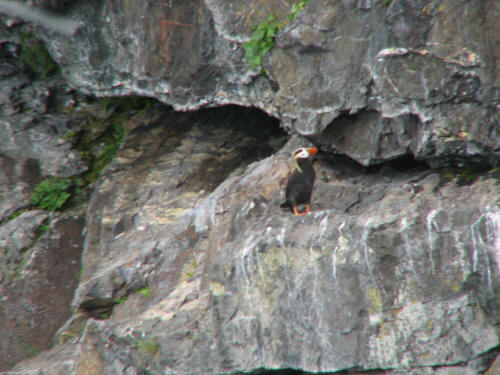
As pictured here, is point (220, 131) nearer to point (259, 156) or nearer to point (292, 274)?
point (259, 156)

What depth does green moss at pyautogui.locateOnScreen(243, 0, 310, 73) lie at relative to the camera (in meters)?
6.82

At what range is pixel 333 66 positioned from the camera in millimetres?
6434

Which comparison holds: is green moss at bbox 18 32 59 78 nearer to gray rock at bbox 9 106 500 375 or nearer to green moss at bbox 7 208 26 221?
green moss at bbox 7 208 26 221

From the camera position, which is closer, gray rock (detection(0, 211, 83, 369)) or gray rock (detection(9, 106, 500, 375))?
gray rock (detection(9, 106, 500, 375))

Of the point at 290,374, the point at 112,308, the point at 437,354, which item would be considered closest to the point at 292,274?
the point at 290,374

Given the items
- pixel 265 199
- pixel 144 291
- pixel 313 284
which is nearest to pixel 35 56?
pixel 144 291

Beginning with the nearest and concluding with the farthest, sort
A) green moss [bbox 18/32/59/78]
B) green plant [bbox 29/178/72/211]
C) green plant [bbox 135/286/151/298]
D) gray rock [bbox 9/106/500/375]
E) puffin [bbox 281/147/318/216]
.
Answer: gray rock [bbox 9/106/500/375]
puffin [bbox 281/147/318/216]
green plant [bbox 135/286/151/298]
green plant [bbox 29/178/72/211]
green moss [bbox 18/32/59/78]

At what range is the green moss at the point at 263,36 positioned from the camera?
6.82 meters

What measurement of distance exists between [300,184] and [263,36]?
83.5 inches

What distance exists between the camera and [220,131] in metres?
9.36

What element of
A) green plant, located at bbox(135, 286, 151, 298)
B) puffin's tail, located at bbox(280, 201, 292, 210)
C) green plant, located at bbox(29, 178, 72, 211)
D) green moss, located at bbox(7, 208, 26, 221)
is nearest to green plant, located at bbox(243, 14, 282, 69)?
puffin's tail, located at bbox(280, 201, 292, 210)

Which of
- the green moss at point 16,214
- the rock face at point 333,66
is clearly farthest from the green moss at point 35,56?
the green moss at point 16,214

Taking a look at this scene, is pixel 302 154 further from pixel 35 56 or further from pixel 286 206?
pixel 35 56

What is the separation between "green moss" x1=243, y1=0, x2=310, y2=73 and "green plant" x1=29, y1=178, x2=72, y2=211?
4.26 metres
